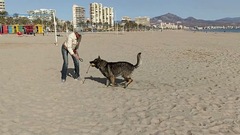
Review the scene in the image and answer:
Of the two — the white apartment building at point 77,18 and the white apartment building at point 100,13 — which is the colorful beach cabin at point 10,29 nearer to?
the white apartment building at point 77,18

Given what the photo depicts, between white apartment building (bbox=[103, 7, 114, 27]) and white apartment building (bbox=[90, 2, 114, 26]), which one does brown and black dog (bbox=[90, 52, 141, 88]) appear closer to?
white apartment building (bbox=[90, 2, 114, 26])

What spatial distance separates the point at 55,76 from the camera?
31.0 feet

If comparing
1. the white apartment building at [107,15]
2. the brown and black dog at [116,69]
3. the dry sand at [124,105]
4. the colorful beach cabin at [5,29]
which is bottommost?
the dry sand at [124,105]

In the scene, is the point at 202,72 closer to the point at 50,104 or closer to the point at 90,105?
the point at 90,105

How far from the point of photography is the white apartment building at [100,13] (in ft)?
556

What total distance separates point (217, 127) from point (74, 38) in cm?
515

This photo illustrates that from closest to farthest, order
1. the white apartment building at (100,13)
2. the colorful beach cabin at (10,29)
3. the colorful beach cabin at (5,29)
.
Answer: the colorful beach cabin at (5,29) < the colorful beach cabin at (10,29) < the white apartment building at (100,13)

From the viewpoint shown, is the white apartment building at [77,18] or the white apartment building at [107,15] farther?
the white apartment building at [107,15]

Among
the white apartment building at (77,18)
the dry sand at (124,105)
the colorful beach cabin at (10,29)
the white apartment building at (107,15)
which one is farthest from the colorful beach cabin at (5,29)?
the white apartment building at (107,15)

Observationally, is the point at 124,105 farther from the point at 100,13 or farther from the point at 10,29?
the point at 100,13

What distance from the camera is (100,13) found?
17388 cm

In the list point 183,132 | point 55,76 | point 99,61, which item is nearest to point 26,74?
point 55,76

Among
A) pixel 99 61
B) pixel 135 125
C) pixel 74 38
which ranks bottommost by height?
pixel 135 125

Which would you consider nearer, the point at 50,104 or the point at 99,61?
the point at 50,104
